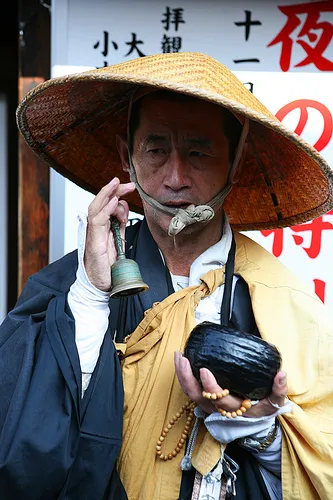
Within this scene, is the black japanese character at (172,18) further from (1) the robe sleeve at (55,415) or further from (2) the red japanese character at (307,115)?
(1) the robe sleeve at (55,415)

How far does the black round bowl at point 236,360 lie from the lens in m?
1.56

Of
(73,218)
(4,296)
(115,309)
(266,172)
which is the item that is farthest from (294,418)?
(4,296)

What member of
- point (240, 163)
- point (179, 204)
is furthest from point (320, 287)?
point (179, 204)

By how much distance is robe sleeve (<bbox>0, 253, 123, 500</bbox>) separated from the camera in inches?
63.9

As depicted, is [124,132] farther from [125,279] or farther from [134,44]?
[134,44]

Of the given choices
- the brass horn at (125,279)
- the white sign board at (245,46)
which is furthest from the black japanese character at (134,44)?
the brass horn at (125,279)

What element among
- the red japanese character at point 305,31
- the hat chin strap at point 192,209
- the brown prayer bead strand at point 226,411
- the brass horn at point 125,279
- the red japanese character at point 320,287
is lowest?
the brown prayer bead strand at point 226,411

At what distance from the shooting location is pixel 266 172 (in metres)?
2.35

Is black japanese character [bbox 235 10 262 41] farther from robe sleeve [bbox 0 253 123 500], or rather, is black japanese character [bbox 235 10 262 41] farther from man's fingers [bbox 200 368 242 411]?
man's fingers [bbox 200 368 242 411]

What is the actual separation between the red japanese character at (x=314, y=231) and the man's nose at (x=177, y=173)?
1.66m

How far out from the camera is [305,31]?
138 inches

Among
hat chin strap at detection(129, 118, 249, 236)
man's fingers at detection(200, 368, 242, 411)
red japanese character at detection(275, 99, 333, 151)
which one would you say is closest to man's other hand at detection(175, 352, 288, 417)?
A: man's fingers at detection(200, 368, 242, 411)

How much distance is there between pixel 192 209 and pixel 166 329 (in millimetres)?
380

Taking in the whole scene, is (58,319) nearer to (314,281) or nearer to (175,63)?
(175,63)
